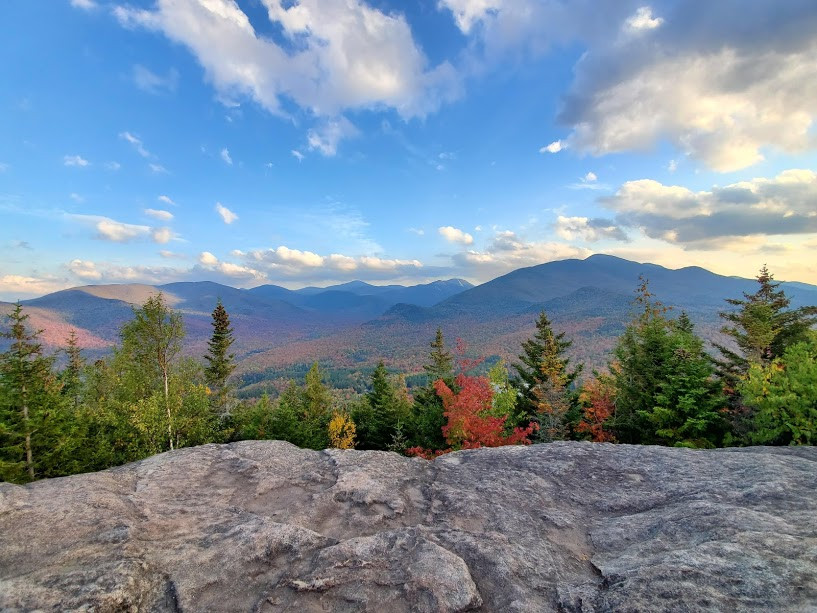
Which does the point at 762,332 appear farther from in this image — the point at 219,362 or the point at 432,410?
the point at 219,362

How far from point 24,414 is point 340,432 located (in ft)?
79.7

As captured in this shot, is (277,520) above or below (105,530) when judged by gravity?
below

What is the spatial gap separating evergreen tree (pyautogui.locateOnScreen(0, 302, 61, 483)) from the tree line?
68 mm

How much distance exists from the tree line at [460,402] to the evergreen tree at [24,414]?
2.7 inches

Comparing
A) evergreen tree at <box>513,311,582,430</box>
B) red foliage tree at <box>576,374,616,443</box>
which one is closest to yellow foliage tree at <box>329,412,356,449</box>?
evergreen tree at <box>513,311,582,430</box>

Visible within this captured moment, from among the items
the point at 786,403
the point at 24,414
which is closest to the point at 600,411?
the point at 786,403

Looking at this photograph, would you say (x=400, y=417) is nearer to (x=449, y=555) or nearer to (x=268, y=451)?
(x=268, y=451)

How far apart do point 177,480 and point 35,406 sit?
72.6 feet

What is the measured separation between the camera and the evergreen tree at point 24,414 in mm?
20625

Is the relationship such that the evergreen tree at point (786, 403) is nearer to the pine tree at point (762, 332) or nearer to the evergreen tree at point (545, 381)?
the pine tree at point (762, 332)

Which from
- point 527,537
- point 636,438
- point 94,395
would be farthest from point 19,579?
point 94,395

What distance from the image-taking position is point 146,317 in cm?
2878

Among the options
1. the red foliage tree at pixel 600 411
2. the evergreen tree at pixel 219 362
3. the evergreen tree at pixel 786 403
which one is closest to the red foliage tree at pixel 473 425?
the red foliage tree at pixel 600 411

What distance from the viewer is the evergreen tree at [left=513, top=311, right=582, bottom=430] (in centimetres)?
2936
